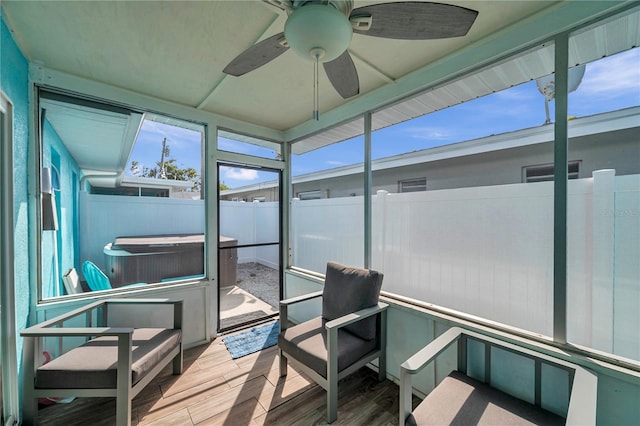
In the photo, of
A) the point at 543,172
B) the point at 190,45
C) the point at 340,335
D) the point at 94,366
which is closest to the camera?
the point at 543,172

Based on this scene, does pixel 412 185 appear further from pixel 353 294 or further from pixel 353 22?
pixel 353 22

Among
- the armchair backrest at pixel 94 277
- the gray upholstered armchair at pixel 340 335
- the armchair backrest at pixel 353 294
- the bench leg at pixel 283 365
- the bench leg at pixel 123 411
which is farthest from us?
the armchair backrest at pixel 94 277

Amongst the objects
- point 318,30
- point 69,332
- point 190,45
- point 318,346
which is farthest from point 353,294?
point 190,45

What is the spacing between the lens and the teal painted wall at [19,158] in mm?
1587

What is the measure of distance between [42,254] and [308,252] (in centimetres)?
244

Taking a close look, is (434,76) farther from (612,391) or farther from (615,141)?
(612,391)

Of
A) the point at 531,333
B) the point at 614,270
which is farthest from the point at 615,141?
the point at 531,333

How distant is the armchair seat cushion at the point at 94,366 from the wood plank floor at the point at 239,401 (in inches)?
→ 14.1

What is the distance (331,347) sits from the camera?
5.59 feet

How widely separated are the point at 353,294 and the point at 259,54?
1.85 meters

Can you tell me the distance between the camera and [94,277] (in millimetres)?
2381

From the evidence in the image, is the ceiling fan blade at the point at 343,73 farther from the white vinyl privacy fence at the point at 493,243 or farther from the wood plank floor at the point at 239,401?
the wood plank floor at the point at 239,401

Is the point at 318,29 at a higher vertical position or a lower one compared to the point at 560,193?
higher

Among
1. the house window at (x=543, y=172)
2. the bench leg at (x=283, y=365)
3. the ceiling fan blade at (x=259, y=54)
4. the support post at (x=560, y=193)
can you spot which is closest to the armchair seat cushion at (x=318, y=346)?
the bench leg at (x=283, y=365)
